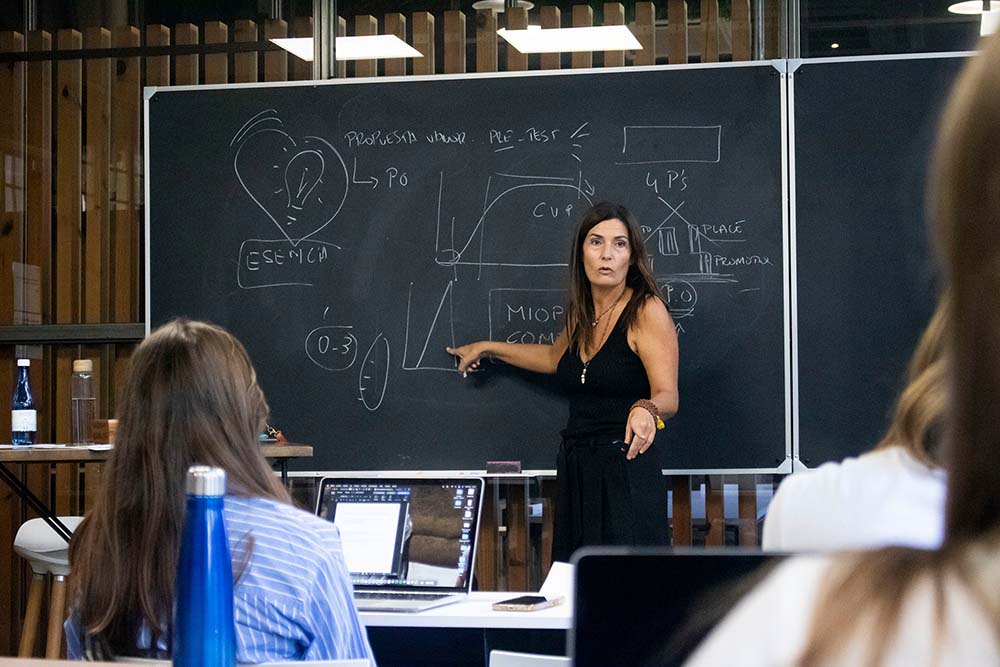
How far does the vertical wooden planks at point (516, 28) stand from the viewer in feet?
15.6

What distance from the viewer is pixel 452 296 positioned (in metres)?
4.56

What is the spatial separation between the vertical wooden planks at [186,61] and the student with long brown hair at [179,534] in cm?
334

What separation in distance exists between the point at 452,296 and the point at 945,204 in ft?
13.5

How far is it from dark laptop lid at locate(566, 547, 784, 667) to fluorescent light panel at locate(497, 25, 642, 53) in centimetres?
395

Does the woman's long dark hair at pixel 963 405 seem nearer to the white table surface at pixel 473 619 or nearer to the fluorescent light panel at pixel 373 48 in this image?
the white table surface at pixel 473 619

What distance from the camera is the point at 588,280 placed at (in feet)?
13.6

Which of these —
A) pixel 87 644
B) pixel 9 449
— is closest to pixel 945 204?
pixel 87 644

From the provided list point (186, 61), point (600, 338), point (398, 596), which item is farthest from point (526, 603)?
point (186, 61)

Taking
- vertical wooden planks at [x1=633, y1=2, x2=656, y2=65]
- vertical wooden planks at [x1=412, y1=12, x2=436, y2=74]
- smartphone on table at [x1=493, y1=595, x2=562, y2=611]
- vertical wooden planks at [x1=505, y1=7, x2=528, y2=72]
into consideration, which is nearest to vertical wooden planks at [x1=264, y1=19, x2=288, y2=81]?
vertical wooden planks at [x1=412, y1=12, x2=436, y2=74]

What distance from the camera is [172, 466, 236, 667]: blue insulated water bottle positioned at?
3.62 ft

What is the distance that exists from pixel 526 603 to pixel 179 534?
2.85 feet

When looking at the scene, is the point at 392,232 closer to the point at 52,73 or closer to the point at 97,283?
the point at 97,283

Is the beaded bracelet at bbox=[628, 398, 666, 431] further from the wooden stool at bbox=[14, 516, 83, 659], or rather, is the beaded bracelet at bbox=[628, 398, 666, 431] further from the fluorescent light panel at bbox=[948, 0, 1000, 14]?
the fluorescent light panel at bbox=[948, 0, 1000, 14]

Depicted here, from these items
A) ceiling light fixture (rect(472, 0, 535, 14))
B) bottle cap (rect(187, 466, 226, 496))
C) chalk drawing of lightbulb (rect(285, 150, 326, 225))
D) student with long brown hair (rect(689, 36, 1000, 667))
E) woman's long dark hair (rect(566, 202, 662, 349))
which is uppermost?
ceiling light fixture (rect(472, 0, 535, 14))
